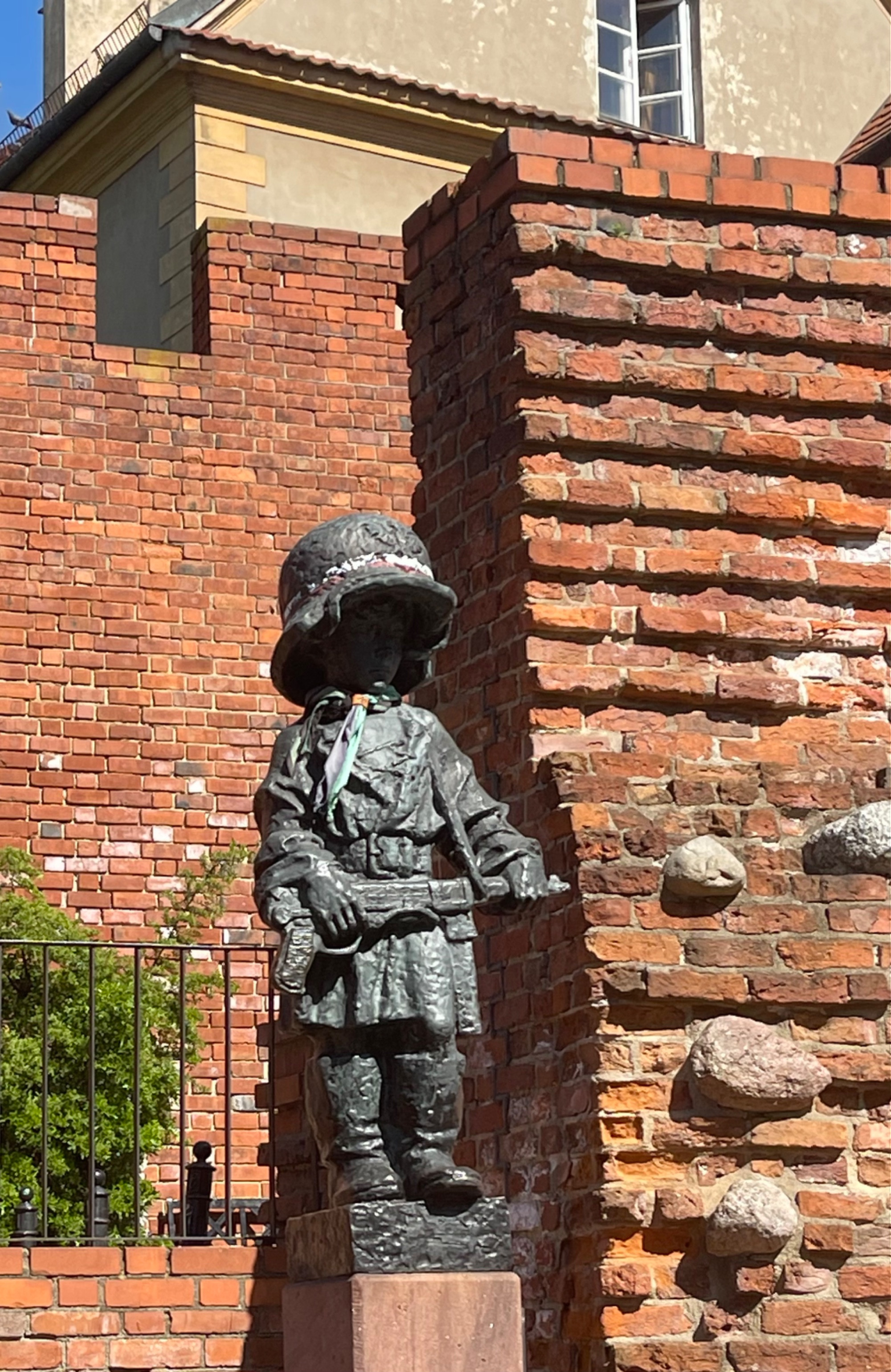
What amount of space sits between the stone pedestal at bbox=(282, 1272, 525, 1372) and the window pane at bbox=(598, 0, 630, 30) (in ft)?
47.3

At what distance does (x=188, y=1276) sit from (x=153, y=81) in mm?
9867

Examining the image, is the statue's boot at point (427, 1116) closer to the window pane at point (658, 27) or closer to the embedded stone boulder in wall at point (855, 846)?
the embedded stone boulder in wall at point (855, 846)

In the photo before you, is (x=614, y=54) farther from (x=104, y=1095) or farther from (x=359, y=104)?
(x=104, y=1095)

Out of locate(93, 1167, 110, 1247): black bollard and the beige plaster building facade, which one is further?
the beige plaster building facade

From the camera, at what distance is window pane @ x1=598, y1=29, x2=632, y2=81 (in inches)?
723

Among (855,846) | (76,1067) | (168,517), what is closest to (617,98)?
(168,517)

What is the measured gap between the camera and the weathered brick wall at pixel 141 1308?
6.93 m

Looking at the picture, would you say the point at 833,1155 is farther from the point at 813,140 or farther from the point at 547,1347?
the point at 813,140

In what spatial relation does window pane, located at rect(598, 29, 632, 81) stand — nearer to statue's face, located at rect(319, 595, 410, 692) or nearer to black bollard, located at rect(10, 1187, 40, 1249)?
black bollard, located at rect(10, 1187, 40, 1249)

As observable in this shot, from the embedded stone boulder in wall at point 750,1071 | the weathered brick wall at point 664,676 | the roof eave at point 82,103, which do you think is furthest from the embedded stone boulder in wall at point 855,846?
the roof eave at point 82,103

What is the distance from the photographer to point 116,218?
16.0 m

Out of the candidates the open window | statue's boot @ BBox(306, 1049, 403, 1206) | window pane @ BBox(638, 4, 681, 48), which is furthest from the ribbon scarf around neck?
window pane @ BBox(638, 4, 681, 48)

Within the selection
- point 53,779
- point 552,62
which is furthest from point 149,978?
point 552,62

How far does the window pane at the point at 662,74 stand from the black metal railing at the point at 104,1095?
1062 cm
